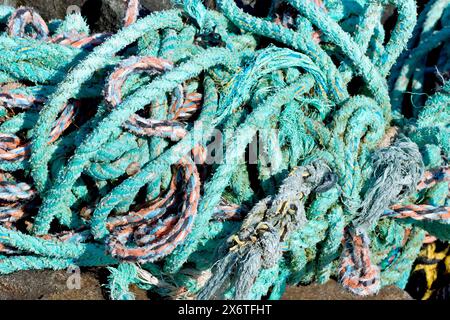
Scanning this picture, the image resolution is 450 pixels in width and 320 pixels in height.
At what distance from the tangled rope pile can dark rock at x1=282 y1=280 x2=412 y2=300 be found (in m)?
0.03

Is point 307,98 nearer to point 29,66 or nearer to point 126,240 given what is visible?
point 126,240

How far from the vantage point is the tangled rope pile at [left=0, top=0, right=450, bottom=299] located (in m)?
1.49

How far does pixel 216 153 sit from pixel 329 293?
562 mm

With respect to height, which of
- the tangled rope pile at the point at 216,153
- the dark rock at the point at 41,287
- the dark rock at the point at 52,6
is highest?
the dark rock at the point at 52,6

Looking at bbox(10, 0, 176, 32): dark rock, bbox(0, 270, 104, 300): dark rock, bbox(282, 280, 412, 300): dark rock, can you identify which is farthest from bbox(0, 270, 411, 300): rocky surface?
bbox(10, 0, 176, 32): dark rock

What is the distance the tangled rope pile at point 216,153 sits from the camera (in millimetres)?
1486

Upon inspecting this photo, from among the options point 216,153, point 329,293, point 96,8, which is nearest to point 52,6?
point 96,8

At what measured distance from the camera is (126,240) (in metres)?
1.50

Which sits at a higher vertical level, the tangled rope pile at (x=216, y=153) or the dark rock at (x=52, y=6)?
the dark rock at (x=52, y=6)

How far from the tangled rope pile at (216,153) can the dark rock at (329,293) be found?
32 mm

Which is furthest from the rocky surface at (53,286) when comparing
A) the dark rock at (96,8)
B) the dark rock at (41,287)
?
the dark rock at (96,8)

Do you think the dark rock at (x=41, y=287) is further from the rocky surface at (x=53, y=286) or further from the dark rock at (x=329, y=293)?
the dark rock at (x=329, y=293)

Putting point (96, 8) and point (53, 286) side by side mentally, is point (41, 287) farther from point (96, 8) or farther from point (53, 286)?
point (96, 8)

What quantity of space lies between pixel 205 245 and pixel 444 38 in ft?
3.45
